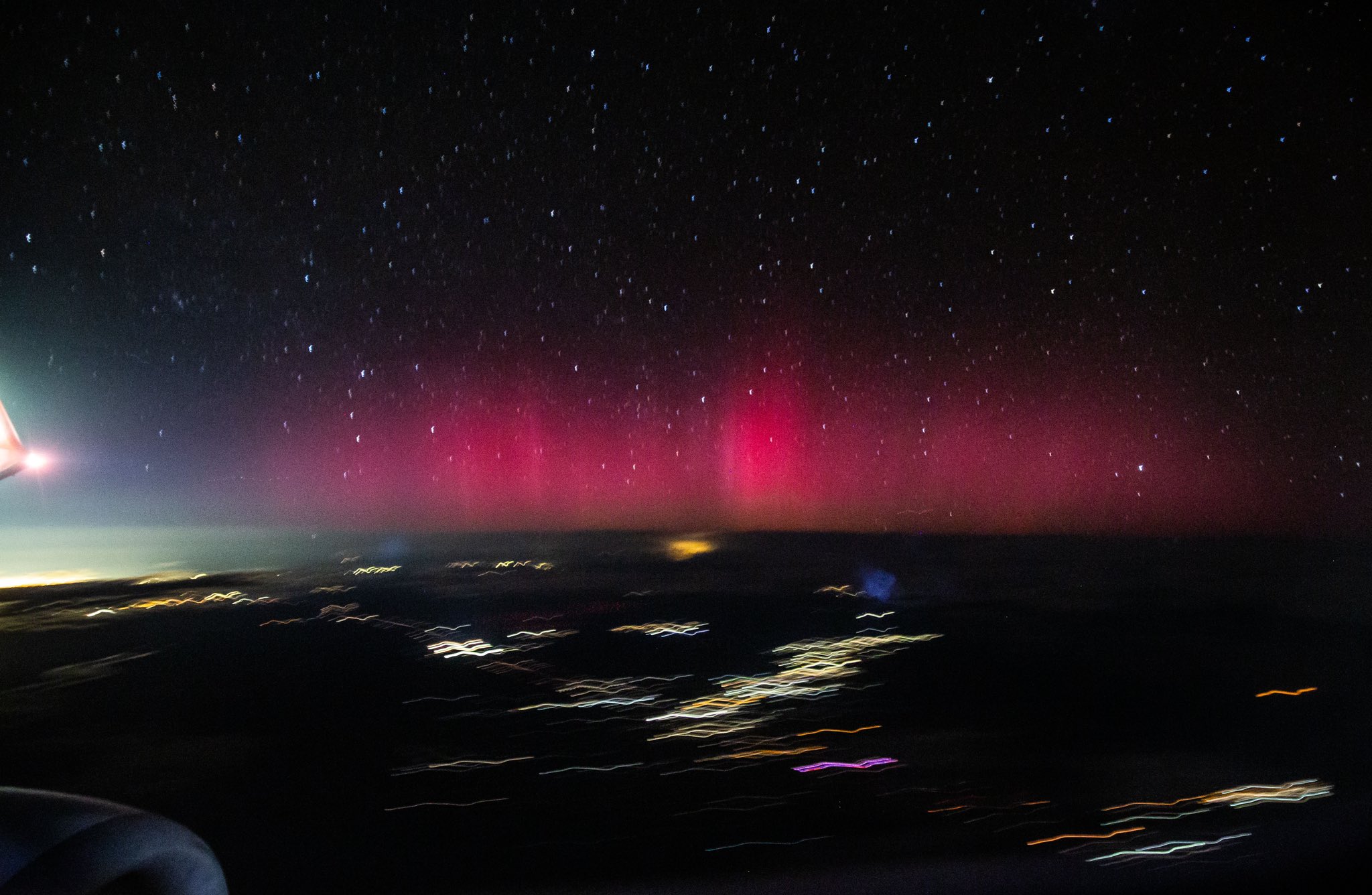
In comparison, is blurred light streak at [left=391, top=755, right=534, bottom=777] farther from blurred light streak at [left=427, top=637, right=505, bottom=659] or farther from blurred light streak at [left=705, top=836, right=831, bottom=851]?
blurred light streak at [left=427, top=637, right=505, bottom=659]

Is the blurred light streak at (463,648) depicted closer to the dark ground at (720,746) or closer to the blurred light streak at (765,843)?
the dark ground at (720,746)


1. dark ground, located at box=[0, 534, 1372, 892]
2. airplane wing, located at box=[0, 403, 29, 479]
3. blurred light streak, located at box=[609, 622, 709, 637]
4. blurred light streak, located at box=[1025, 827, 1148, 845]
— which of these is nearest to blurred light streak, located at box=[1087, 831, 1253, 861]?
dark ground, located at box=[0, 534, 1372, 892]

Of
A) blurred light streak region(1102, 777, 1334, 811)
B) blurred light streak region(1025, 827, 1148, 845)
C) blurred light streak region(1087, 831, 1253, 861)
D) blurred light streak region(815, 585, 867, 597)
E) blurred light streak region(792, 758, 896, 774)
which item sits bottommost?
blurred light streak region(815, 585, 867, 597)

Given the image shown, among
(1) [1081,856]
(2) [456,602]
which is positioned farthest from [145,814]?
(2) [456,602]

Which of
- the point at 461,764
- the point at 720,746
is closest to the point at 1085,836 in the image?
the point at 720,746

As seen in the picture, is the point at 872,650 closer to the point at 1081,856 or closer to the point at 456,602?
the point at 1081,856

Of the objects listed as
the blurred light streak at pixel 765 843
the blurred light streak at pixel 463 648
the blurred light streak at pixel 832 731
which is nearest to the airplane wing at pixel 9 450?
the blurred light streak at pixel 765 843

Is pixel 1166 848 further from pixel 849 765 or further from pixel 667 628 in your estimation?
pixel 667 628
